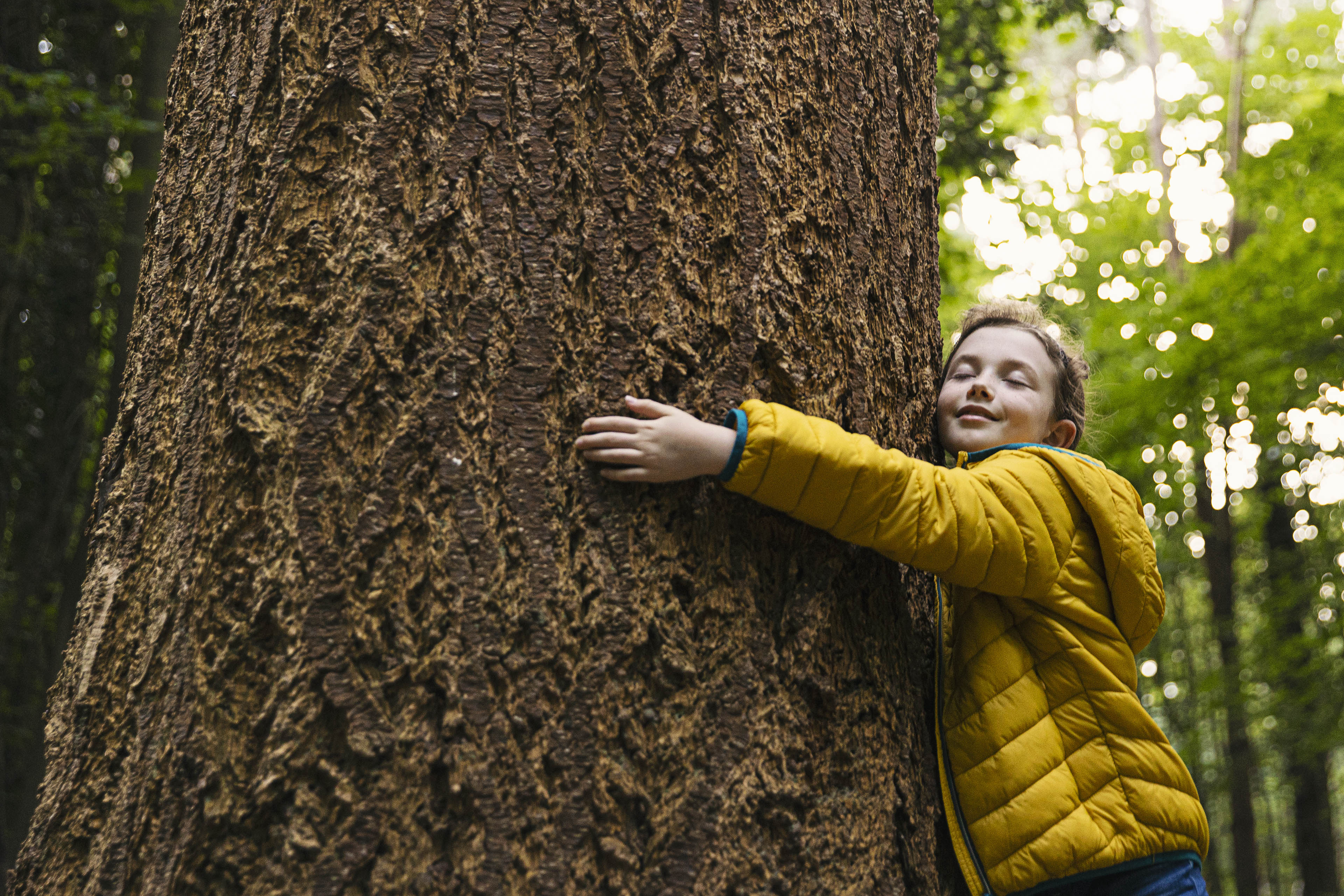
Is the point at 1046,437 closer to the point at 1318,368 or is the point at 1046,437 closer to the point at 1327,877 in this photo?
the point at 1318,368

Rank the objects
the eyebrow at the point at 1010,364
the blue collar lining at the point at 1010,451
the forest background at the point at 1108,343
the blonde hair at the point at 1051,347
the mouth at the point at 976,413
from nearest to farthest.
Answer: the blue collar lining at the point at 1010,451 < the mouth at the point at 976,413 < the eyebrow at the point at 1010,364 < the blonde hair at the point at 1051,347 < the forest background at the point at 1108,343

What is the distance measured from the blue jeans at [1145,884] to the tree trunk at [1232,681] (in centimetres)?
950

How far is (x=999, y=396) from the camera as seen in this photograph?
6.84 ft

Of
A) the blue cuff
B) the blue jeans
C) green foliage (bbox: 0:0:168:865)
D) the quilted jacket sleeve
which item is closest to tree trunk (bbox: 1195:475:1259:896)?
the blue jeans

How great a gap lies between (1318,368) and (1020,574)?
25.2 ft

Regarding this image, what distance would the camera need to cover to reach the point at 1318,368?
7.69 meters

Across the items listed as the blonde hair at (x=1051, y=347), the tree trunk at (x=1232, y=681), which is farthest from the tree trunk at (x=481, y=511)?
the tree trunk at (x=1232, y=681)

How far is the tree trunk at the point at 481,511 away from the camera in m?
1.27

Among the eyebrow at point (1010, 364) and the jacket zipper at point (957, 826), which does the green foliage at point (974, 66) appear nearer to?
the eyebrow at point (1010, 364)

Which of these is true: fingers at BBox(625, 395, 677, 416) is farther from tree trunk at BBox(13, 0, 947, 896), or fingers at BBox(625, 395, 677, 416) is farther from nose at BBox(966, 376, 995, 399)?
nose at BBox(966, 376, 995, 399)

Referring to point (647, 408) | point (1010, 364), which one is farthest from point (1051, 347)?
point (647, 408)

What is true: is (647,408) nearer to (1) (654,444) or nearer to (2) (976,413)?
(1) (654,444)

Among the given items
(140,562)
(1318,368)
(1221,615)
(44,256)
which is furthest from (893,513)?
(1221,615)

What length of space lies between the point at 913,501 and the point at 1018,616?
1.37 feet
